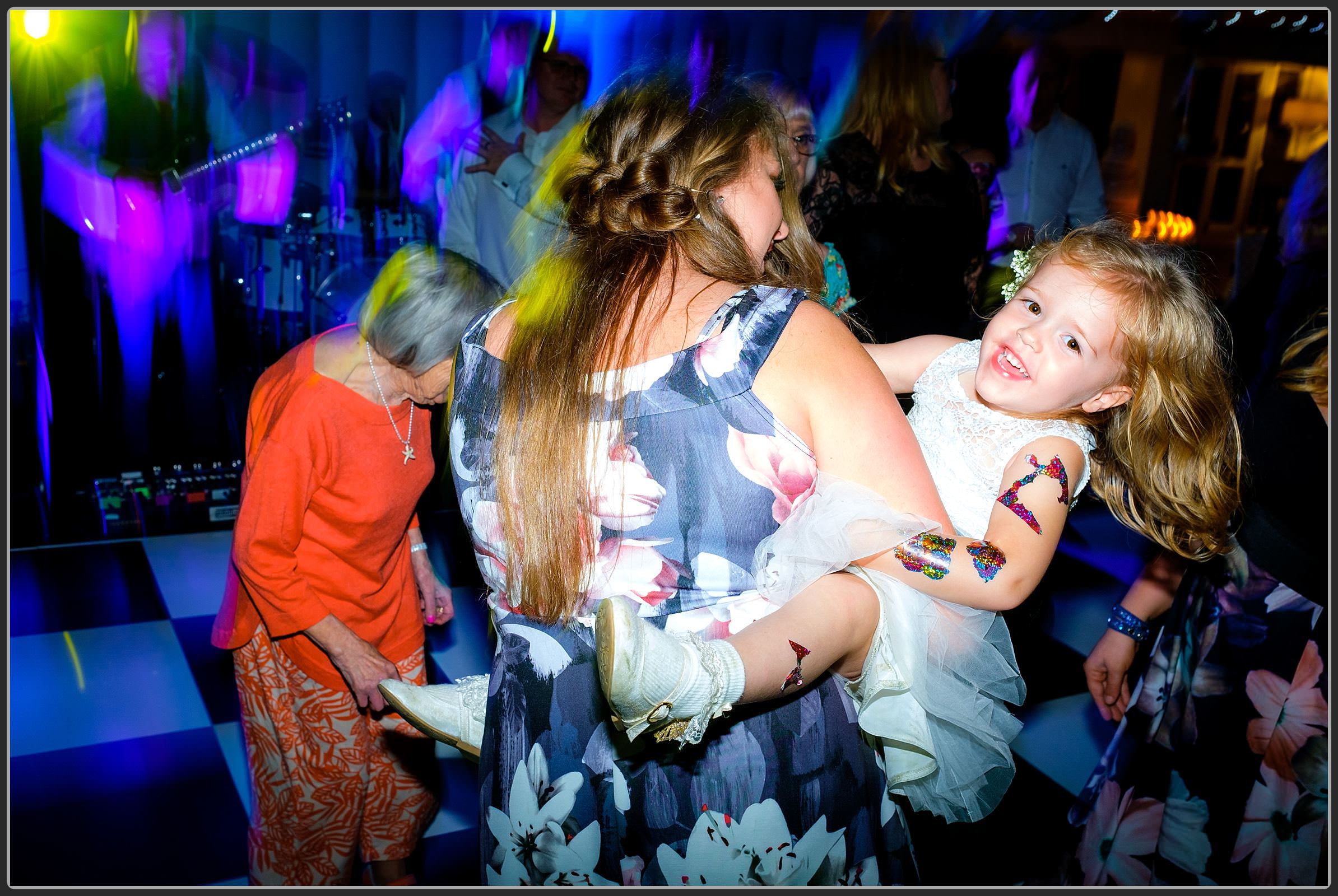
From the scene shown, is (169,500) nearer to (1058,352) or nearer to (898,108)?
(898,108)

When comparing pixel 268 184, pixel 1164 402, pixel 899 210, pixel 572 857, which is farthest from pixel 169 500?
pixel 1164 402

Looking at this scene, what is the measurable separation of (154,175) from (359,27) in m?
0.90

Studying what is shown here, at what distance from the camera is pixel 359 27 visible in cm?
315

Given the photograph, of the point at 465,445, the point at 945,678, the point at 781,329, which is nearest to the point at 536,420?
the point at 465,445

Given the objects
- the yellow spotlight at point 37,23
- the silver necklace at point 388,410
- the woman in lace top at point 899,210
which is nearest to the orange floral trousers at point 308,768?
the silver necklace at point 388,410

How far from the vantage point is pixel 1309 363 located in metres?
1.28

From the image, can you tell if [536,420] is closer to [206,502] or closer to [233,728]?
[233,728]

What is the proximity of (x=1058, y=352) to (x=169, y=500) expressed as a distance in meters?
3.21

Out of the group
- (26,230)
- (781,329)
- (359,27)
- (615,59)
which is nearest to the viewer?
(781,329)

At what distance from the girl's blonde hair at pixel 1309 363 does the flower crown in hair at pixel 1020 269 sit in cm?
43

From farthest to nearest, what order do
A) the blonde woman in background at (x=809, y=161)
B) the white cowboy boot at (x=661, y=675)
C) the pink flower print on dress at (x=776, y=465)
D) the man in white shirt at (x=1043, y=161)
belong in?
the man in white shirt at (x=1043, y=161) < the blonde woman in background at (x=809, y=161) < the pink flower print on dress at (x=776, y=465) < the white cowboy boot at (x=661, y=675)

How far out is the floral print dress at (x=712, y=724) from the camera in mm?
810

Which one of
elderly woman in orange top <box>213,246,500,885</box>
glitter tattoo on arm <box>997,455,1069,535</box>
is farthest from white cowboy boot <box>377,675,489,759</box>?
glitter tattoo on arm <box>997,455,1069,535</box>

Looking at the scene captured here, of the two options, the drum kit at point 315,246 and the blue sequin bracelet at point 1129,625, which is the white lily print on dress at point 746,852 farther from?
the drum kit at point 315,246
